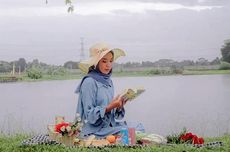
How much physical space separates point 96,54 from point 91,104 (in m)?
0.53

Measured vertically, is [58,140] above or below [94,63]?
below

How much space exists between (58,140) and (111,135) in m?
0.54

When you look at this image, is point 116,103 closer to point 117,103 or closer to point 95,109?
point 117,103

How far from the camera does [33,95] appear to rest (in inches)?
440

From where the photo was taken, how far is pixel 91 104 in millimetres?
6574

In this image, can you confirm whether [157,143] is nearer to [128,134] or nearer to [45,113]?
[128,134]

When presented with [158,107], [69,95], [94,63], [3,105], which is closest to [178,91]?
[158,107]

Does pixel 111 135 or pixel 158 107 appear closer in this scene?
pixel 111 135

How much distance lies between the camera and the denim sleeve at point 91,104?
6.51m

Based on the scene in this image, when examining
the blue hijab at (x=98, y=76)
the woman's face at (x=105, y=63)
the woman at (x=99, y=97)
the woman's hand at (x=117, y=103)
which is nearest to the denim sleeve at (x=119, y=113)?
the woman at (x=99, y=97)

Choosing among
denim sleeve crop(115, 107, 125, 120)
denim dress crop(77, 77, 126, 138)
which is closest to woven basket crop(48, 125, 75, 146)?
denim dress crop(77, 77, 126, 138)

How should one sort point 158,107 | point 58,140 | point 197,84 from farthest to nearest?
point 197,84
point 158,107
point 58,140

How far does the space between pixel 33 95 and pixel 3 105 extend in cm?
74

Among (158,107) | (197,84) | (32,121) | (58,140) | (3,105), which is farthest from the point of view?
(197,84)
